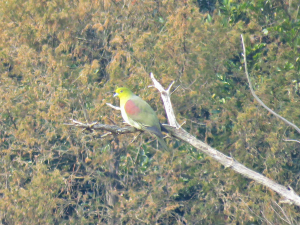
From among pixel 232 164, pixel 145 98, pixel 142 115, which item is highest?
pixel 232 164

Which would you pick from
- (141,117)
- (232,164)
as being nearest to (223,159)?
(232,164)

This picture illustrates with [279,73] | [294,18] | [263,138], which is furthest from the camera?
[263,138]

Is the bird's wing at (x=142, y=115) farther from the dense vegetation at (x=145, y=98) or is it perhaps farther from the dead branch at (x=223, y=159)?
the dense vegetation at (x=145, y=98)

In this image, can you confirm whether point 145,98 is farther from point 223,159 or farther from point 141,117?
point 223,159

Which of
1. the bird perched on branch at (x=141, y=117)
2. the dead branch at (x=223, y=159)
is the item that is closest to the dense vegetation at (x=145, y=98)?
the bird perched on branch at (x=141, y=117)

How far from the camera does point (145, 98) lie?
6867 mm

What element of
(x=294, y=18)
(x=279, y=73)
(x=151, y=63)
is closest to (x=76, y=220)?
(x=151, y=63)

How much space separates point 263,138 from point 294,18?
6.32 ft

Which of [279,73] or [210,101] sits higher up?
[279,73]

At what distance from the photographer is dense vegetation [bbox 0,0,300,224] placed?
6922 millimetres

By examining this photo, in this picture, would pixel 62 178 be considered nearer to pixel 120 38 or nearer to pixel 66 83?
pixel 66 83

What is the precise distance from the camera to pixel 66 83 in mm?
7441

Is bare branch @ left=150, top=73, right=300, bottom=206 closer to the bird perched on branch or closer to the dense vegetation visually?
the bird perched on branch

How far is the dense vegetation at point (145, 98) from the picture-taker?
6922mm
